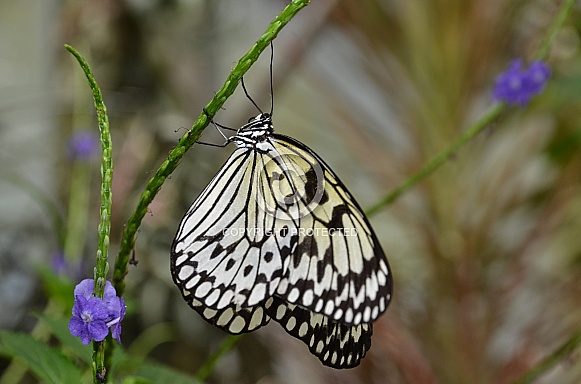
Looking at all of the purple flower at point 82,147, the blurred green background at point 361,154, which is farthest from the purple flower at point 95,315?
the blurred green background at point 361,154

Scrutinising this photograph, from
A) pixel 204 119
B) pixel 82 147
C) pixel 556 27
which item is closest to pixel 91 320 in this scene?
pixel 204 119

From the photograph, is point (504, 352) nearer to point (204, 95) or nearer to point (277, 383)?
point (277, 383)

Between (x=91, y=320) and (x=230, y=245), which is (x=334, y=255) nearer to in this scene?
(x=230, y=245)

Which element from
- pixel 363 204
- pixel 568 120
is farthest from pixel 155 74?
pixel 568 120

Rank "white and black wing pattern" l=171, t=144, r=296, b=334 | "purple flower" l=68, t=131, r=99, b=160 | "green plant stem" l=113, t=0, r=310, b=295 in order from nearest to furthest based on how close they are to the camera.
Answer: "green plant stem" l=113, t=0, r=310, b=295 < "white and black wing pattern" l=171, t=144, r=296, b=334 < "purple flower" l=68, t=131, r=99, b=160

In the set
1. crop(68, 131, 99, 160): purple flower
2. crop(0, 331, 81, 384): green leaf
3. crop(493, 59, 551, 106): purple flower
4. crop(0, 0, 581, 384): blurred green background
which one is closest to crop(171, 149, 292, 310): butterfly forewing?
crop(0, 331, 81, 384): green leaf

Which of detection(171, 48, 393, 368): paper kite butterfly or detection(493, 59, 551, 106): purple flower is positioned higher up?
detection(493, 59, 551, 106): purple flower

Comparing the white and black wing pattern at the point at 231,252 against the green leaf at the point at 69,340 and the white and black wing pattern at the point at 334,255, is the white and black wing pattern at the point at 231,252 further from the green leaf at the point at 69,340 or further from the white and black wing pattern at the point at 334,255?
the green leaf at the point at 69,340

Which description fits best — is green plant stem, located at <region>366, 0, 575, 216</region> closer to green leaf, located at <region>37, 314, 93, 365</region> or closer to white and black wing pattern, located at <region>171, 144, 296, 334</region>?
white and black wing pattern, located at <region>171, 144, 296, 334</region>
